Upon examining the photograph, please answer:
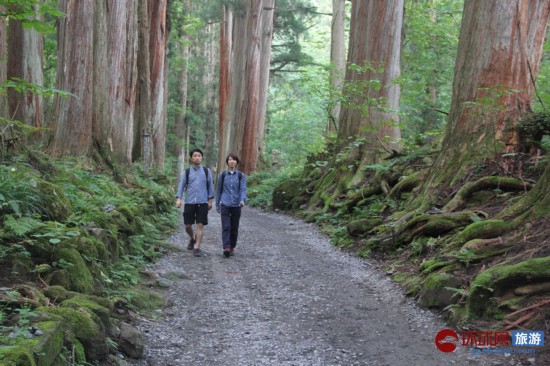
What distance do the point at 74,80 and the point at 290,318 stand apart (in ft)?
25.7

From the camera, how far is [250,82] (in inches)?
939

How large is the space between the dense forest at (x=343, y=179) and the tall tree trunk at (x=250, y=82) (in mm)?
4997

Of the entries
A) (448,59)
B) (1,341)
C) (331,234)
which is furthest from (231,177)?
(448,59)

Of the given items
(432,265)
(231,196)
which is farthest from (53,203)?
(432,265)

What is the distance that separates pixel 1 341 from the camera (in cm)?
295

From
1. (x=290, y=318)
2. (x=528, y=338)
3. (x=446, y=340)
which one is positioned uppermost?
(x=528, y=338)

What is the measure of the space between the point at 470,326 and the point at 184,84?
93.2ft

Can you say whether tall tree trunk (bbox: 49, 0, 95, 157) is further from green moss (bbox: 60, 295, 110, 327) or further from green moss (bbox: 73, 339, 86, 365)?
green moss (bbox: 73, 339, 86, 365)

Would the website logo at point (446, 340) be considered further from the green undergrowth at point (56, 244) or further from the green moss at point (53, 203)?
the green moss at point (53, 203)

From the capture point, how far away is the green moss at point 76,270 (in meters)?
4.56

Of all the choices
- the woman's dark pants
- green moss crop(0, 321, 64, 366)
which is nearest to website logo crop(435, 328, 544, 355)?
green moss crop(0, 321, 64, 366)

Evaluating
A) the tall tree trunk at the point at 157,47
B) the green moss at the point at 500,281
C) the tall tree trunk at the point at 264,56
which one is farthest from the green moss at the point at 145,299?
the tall tree trunk at the point at 264,56

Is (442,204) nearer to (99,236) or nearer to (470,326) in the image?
(470,326)

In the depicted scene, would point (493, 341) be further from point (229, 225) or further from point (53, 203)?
point (229, 225)
